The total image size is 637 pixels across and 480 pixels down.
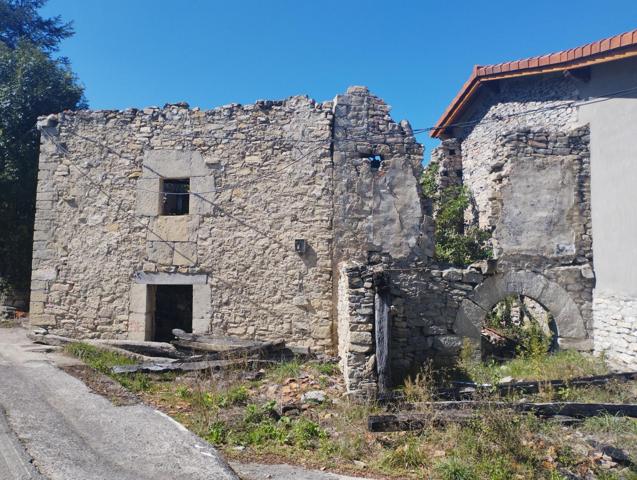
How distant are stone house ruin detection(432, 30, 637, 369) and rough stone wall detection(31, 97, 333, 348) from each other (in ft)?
10.0

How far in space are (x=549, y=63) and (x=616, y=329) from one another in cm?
505

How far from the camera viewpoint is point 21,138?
10.8m

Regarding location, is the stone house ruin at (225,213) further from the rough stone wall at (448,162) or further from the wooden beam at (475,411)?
the rough stone wall at (448,162)

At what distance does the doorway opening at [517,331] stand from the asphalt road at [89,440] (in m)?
5.26

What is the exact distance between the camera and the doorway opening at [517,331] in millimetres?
7784

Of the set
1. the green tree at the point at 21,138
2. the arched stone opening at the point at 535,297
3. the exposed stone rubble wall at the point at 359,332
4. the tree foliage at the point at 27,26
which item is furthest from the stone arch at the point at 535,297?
the tree foliage at the point at 27,26

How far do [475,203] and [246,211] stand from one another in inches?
208

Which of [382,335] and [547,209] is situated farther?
[547,209]

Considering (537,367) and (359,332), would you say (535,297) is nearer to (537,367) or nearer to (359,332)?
(537,367)

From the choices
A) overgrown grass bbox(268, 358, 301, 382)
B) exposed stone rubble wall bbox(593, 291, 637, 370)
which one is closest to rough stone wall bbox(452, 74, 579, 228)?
exposed stone rubble wall bbox(593, 291, 637, 370)

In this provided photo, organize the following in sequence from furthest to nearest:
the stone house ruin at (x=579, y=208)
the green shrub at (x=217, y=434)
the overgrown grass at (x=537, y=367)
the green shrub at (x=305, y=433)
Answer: the stone house ruin at (x=579, y=208), the overgrown grass at (x=537, y=367), the green shrub at (x=305, y=433), the green shrub at (x=217, y=434)

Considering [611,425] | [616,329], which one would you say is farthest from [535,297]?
[611,425]

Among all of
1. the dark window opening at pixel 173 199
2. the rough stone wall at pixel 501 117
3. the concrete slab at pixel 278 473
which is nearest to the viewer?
the concrete slab at pixel 278 473

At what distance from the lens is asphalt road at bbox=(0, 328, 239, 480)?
12.1 feet
